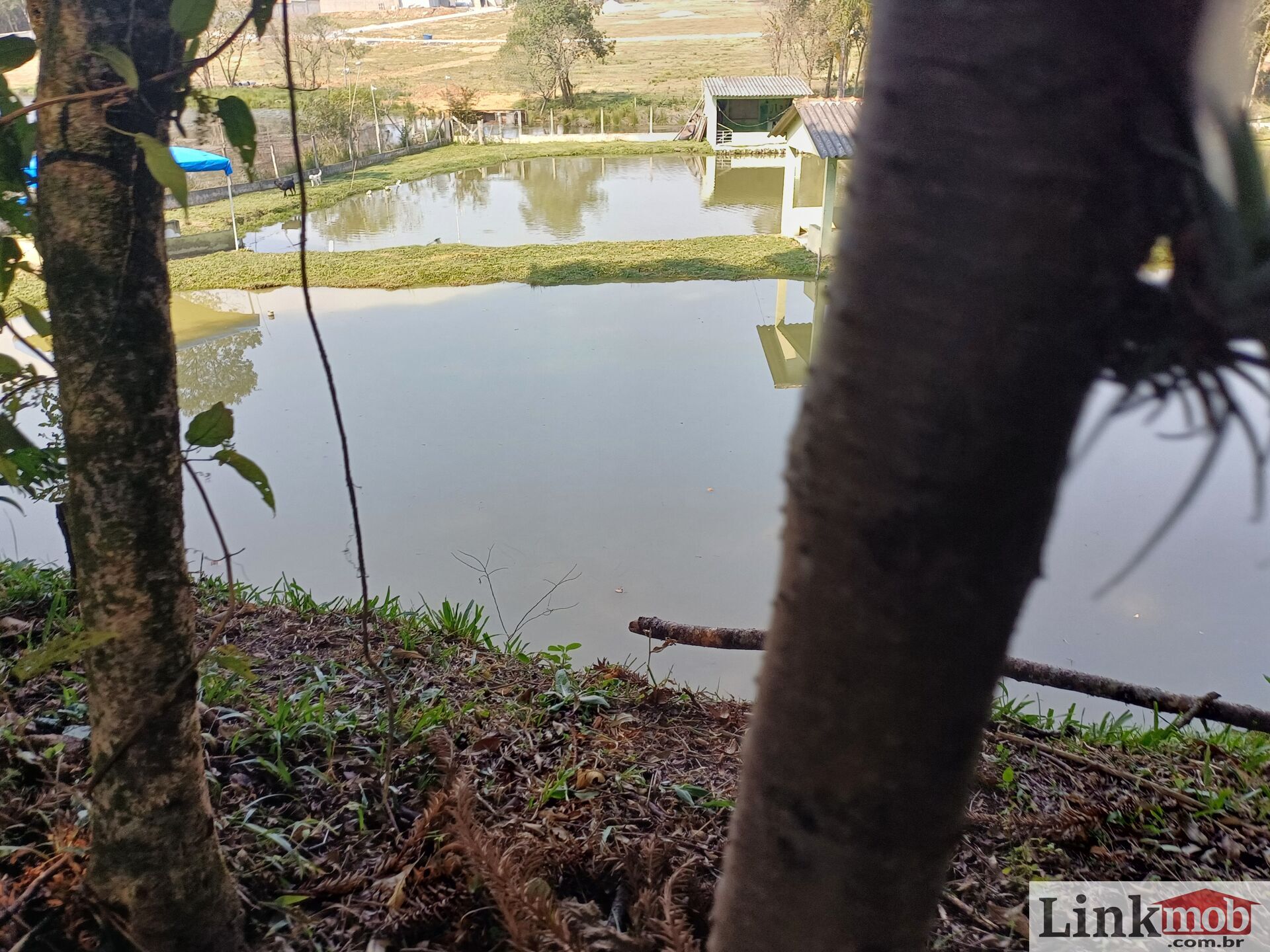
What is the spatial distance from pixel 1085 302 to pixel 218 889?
3.72ft

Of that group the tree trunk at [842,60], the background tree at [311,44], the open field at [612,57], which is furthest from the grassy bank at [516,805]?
the open field at [612,57]

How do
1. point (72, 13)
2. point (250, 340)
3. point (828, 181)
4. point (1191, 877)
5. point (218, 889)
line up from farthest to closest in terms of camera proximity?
point (828, 181) → point (250, 340) → point (1191, 877) → point (218, 889) → point (72, 13)

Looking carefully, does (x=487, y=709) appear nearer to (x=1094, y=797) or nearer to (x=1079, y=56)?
(x=1094, y=797)

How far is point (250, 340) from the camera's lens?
23.7ft

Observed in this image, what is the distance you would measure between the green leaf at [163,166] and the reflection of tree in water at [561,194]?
436 inches

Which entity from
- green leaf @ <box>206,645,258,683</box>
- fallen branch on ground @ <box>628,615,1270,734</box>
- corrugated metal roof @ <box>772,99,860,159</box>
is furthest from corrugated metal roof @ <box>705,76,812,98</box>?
green leaf @ <box>206,645,258,683</box>

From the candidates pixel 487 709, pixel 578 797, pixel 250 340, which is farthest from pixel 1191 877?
pixel 250 340

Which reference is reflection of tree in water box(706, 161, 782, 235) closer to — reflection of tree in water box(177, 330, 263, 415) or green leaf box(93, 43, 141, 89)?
reflection of tree in water box(177, 330, 263, 415)

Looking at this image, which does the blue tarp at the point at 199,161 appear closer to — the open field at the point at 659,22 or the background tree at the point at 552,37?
the background tree at the point at 552,37

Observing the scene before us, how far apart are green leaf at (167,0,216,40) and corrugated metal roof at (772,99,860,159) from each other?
24.2ft

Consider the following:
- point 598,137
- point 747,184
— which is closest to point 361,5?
point 598,137

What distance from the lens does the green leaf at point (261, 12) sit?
880 millimetres

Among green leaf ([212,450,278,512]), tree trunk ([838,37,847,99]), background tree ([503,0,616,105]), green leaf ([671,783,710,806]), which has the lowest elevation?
green leaf ([671,783,710,806])

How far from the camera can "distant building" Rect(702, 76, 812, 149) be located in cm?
1739
